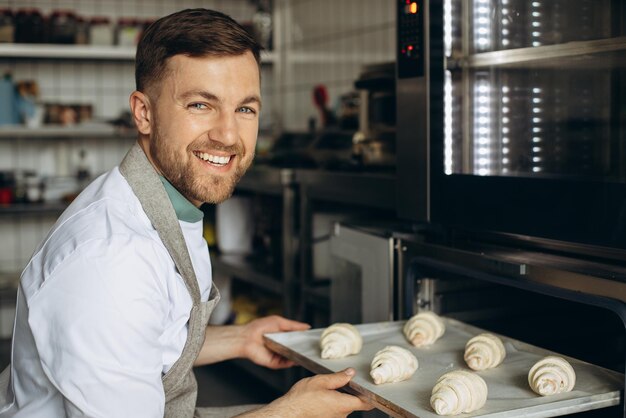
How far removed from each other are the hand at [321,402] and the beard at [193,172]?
0.40 m

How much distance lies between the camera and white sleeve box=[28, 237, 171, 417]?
1162mm

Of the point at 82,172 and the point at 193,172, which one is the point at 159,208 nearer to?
the point at 193,172

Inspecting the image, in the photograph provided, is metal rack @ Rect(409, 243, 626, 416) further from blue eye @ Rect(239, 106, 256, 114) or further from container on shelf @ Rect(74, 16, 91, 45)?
container on shelf @ Rect(74, 16, 91, 45)

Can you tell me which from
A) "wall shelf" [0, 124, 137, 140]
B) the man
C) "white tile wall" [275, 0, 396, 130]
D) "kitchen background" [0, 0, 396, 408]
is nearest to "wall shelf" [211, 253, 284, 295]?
"kitchen background" [0, 0, 396, 408]

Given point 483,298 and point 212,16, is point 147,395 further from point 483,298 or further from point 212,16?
point 483,298

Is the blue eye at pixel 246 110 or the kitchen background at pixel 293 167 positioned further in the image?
the kitchen background at pixel 293 167

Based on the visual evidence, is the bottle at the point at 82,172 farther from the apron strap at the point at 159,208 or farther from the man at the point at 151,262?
the apron strap at the point at 159,208

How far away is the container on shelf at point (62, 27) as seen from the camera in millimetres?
4289

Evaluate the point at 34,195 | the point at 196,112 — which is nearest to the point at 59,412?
the point at 196,112

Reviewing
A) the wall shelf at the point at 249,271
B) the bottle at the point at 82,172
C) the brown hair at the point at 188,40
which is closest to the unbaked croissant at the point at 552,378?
the brown hair at the point at 188,40

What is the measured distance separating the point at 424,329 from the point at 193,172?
0.51 meters

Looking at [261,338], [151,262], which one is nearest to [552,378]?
[151,262]

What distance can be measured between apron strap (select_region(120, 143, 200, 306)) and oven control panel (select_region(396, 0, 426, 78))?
584 mm

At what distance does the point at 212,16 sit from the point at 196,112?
183mm
